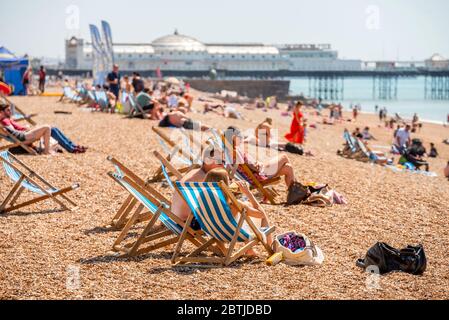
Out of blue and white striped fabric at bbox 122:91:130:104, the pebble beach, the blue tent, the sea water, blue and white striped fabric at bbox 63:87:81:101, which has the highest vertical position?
the blue tent

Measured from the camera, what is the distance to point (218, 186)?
4684 mm

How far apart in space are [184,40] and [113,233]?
97148 mm

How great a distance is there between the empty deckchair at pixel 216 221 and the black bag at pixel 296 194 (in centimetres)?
193

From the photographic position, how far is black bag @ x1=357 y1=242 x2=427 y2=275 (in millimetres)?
4754

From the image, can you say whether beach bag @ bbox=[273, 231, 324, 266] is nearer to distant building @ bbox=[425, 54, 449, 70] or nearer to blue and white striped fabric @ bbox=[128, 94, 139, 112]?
blue and white striped fabric @ bbox=[128, 94, 139, 112]

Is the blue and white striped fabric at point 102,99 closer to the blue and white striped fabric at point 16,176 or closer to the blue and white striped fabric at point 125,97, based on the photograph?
the blue and white striped fabric at point 125,97

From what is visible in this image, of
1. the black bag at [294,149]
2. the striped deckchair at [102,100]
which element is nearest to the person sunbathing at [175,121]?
the black bag at [294,149]

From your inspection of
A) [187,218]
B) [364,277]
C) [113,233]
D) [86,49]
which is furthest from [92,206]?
[86,49]

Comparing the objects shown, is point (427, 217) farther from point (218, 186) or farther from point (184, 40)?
point (184, 40)

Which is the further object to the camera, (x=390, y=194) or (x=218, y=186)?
(x=390, y=194)

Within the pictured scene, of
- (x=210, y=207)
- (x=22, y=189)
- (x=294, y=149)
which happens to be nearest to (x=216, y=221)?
(x=210, y=207)

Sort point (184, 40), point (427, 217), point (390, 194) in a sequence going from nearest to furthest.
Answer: point (427, 217), point (390, 194), point (184, 40)

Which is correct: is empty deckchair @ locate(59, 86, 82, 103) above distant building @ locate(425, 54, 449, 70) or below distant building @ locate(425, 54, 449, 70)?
below

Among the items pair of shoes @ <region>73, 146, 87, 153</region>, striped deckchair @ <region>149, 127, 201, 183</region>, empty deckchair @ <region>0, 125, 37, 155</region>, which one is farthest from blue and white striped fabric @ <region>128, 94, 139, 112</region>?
striped deckchair @ <region>149, 127, 201, 183</region>
